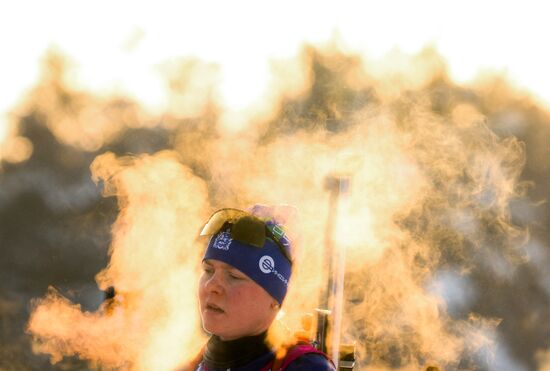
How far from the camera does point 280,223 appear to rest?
2.63 m

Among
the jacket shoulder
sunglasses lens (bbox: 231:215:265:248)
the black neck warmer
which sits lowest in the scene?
the black neck warmer

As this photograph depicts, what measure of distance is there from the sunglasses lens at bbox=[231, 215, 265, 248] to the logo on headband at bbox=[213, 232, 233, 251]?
0.09 feet

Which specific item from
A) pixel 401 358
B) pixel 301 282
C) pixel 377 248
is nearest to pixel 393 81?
pixel 377 248

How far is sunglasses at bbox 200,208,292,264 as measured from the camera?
2.50 metres

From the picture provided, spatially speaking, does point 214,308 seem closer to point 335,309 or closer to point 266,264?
point 266,264

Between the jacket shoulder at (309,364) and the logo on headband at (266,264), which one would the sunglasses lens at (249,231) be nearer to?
the logo on headband at (266,264)

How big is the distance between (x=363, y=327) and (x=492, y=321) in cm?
220

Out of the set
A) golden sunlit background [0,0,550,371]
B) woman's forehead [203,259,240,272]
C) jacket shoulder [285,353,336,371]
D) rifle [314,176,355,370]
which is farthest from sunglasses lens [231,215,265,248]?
golden sunlit background [0,0,550,371]

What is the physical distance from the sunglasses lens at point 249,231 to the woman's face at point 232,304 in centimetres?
12

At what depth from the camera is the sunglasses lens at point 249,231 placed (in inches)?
98.0

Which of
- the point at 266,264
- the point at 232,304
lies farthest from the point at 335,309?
the point at 232,304

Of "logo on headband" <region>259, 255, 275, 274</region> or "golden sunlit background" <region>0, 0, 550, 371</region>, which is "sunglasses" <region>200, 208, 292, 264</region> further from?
"golden sunlit background" <region>0, 0, 550, 371</region>

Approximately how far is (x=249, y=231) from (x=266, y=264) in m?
0.15

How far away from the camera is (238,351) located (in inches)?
92.6
